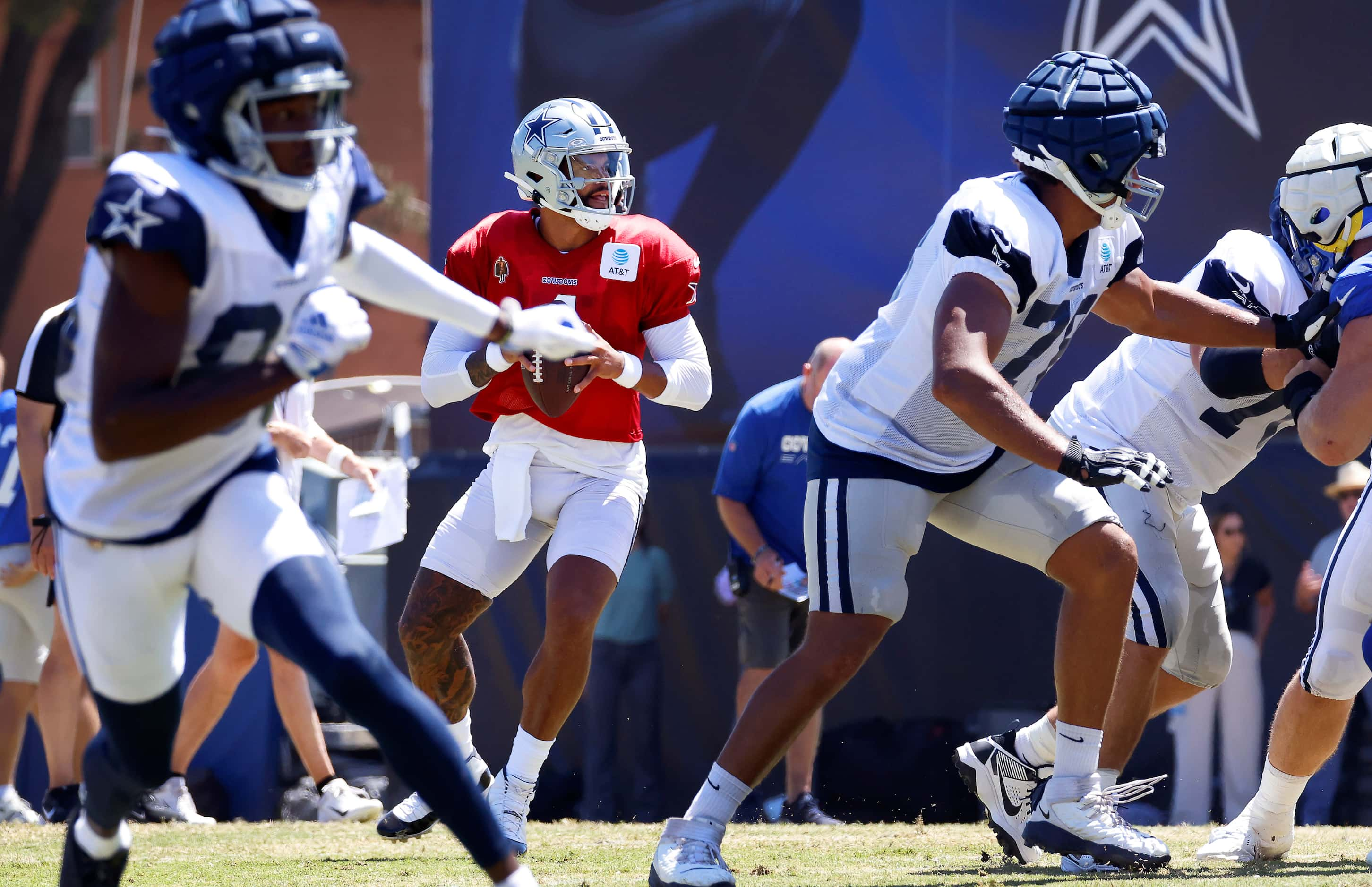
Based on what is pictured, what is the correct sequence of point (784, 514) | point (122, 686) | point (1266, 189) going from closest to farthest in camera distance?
point (122, 686) < point (784, 514) < point (1266, 189)

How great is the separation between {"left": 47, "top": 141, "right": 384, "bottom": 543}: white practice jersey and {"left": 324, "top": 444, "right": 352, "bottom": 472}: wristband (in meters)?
2.92

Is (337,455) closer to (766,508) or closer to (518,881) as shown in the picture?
(766,508)

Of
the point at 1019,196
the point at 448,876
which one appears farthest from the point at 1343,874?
the point at 448,876

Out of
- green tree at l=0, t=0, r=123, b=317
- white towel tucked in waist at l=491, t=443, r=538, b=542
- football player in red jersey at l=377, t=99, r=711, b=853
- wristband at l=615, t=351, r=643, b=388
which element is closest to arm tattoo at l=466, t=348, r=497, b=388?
football player in red jersey at l=377, t=99, r=711, b=853

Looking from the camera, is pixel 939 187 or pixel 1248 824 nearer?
pixel 1248 824

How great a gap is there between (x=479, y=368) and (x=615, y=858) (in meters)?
1.50

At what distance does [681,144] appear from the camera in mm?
7535

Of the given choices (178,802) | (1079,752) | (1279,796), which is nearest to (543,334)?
(1079,752)

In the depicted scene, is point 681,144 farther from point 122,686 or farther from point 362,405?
point 122,686

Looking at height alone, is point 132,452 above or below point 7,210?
above

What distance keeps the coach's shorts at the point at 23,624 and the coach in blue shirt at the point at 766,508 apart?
2.82 metres

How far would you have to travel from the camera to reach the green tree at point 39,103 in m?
14.9

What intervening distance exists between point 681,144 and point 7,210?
10.4 m

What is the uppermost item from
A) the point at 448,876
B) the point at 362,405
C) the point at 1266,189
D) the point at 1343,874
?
the point at 1266,189
